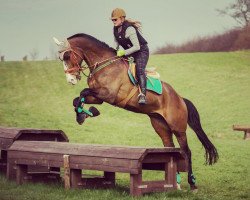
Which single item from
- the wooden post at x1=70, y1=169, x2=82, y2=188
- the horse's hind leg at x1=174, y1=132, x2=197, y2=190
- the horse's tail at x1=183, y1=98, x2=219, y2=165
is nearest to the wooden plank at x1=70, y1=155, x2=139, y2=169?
the wooden post at x1=70, y1=169, x2=82, y2=188

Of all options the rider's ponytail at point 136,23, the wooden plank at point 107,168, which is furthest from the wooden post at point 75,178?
the rider's ponytail at point 136,23

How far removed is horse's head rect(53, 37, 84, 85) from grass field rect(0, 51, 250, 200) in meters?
1.85

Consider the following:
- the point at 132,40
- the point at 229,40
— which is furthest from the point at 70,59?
the point at 229,40

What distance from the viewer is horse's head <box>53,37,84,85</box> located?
28.8 feet

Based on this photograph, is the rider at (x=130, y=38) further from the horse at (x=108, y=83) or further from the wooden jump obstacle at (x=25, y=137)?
the wooden jump obstacle at (x=25, y=137)

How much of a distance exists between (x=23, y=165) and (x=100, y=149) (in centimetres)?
206

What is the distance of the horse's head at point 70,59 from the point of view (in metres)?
8.77

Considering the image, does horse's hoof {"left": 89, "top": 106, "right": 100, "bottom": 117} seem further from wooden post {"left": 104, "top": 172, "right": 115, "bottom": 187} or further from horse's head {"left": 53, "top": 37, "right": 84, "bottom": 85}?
wooden post {"left": 104, "top": 172, "right": 115, "bottom": 187}

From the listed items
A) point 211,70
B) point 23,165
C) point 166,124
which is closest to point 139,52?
point 166,124

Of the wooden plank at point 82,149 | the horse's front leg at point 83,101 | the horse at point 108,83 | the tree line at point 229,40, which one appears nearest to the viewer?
the wooden plank at point 82,149

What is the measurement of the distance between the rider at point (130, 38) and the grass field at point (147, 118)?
206 cm

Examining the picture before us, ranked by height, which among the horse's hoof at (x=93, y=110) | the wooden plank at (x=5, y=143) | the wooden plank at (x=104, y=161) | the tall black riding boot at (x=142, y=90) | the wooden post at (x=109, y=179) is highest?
the tall black riding boot at (x=142, y=90)

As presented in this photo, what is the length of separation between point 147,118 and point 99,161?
60.5 feet

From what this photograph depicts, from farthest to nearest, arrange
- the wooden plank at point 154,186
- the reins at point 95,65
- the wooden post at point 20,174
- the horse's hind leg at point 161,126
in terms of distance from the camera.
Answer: the wooden post at point 20,174 → the horse's hind leg at point 161,126 → the reins at point 95,65 → the wooden plank at point 154,186
